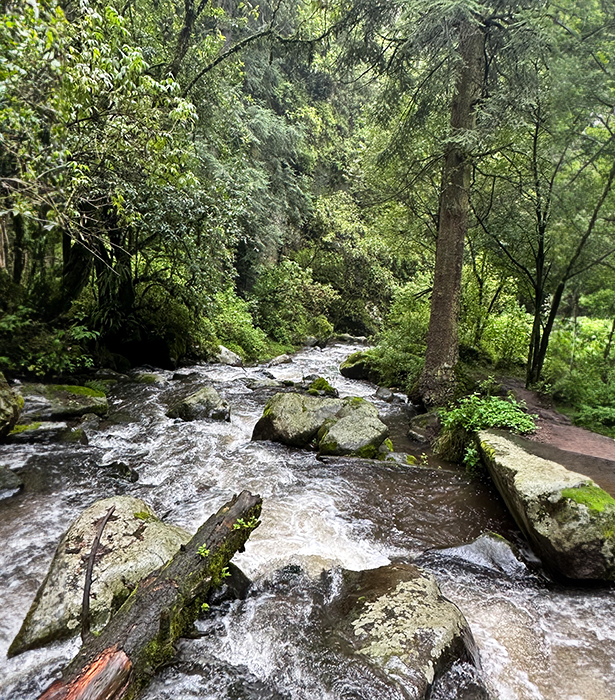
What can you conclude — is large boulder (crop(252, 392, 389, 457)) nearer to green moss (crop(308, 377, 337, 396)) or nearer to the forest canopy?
green moss (crop(308, 377, 337, 396))

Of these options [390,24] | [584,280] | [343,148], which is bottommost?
[584,280]

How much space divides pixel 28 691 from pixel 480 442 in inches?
211

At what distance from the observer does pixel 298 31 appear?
391 inches

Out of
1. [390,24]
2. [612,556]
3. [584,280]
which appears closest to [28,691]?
[612,556]

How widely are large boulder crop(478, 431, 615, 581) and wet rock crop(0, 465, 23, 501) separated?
18.7 feet

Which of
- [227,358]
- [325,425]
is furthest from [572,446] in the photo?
[227,358]

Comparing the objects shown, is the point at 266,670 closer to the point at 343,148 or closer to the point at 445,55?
the point at 445,55

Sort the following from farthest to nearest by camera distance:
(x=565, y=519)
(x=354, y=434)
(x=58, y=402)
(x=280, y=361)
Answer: (x=280, y=361), (x=58, y=402), (x=354, y=434), (x=565, y=519)

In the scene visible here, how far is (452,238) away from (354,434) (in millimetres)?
4807

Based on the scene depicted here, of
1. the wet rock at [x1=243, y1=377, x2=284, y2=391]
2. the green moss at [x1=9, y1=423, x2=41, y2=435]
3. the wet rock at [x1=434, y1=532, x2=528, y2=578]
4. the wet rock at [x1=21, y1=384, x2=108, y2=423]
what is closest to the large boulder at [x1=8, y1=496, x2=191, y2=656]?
the wet rock at [x1=434, y1=532, x2=528, y2=578]

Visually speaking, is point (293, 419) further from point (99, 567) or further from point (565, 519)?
point (565, 519)

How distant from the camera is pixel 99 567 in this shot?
3305 millimetres

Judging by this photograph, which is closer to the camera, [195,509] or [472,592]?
[472,592]

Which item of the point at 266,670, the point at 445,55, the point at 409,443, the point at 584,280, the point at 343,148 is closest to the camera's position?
the point at 266,670
